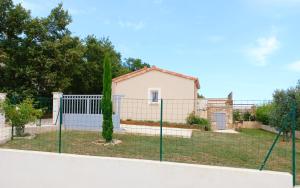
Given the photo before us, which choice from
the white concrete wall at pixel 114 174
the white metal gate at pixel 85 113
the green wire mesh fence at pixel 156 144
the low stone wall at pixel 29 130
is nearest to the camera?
the white concrete wall at pixel 114 174

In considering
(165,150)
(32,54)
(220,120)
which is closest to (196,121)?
(220,120)

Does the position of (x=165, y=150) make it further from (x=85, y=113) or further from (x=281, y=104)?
(x=281, y=104)

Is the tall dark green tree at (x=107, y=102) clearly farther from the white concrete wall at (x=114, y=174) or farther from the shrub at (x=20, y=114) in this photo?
the white concrete wall at (x=114, y=174)

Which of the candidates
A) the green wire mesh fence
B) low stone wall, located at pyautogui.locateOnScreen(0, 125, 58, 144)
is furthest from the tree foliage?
low stone wall, located at pyautogui.locateOnScreen(0, 125, 58, 144)

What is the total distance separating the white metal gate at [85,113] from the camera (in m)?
16.1

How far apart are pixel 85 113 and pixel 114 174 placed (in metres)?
10.1

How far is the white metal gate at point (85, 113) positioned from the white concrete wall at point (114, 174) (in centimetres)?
638

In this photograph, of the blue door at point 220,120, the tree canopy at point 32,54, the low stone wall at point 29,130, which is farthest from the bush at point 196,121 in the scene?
the low stone wall at point 29,130

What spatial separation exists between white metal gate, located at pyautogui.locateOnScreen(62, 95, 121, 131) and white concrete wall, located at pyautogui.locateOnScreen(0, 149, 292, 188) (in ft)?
20.9

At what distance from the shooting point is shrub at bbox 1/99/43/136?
13.3 meters

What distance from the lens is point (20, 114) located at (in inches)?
535

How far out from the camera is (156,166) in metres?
7.75

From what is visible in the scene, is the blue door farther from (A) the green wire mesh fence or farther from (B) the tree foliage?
(A) the green wire mesh fence

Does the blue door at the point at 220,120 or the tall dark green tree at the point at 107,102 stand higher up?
the tall dark green tree at the point at 107,102
